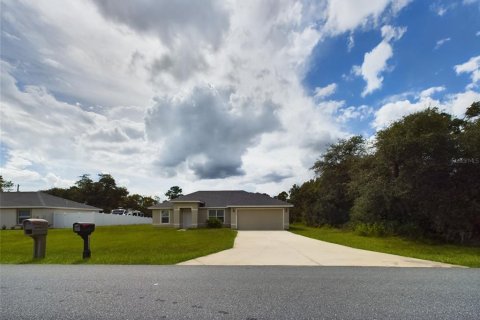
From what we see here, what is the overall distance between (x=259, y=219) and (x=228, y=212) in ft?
10.9

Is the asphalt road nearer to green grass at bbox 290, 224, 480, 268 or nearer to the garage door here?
green grass at bbox 290, 224, 480, 268

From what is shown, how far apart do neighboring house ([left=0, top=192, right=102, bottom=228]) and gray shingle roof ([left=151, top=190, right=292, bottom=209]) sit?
1005 cm

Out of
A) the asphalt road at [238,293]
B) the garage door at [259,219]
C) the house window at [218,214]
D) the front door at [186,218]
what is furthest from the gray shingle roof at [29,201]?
the asphalt road at [238,293]

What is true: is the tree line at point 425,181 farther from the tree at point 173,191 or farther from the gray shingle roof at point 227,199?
the tree at point 173,191

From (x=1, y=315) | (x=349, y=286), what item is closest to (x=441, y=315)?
(x=349, y=286)

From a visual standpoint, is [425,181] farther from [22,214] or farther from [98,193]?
[98,193]

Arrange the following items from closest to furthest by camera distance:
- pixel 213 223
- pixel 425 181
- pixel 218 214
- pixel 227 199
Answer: pixel 425 181 < pixel 213 223 < pixel 218 214 < pixel 227 199

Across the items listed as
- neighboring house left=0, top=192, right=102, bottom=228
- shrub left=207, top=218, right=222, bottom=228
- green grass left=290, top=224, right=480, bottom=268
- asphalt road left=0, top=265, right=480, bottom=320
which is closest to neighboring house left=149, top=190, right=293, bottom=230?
shrub left=207, top=218, right=222, bottom=228

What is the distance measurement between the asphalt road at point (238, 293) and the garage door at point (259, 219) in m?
24.6

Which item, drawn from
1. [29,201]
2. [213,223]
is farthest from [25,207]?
[213,223]

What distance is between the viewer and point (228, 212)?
3400 centimetres

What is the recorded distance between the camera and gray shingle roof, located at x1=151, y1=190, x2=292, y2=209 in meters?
32.9

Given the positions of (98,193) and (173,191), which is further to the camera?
(173,191)

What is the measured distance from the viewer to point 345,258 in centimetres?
1059
